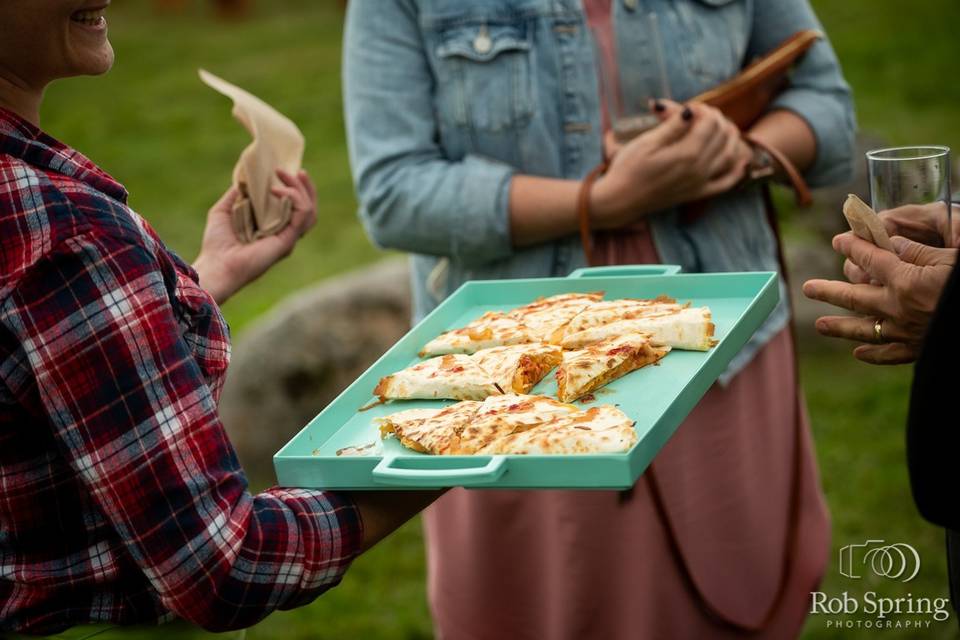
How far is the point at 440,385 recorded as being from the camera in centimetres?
199

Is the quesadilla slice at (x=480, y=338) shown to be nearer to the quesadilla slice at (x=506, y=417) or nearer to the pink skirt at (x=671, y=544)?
the quesadilla slice at (x=506, y=417)

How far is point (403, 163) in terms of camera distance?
112 inches

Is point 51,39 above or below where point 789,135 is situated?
above

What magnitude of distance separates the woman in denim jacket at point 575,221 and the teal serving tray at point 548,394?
1.15 ft

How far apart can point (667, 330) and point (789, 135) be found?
113cm

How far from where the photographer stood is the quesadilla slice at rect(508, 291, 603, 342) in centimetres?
218

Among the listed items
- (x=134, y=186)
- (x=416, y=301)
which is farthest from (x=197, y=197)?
(x=416, y=301)

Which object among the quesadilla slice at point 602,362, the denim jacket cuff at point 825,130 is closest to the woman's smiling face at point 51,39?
the quesadilla slice at point 602,362

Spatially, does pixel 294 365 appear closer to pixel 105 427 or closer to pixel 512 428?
pixel 512 428

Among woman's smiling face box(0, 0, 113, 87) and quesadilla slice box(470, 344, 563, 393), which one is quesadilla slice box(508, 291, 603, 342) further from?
woman's smiling face box(0, 0, 113, 87)

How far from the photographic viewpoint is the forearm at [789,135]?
2.96 meters

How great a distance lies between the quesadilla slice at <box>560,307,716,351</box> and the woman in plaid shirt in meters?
0.50

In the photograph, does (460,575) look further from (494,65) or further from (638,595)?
(494,65)

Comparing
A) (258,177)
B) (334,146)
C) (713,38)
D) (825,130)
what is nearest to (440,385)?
(258,177)
